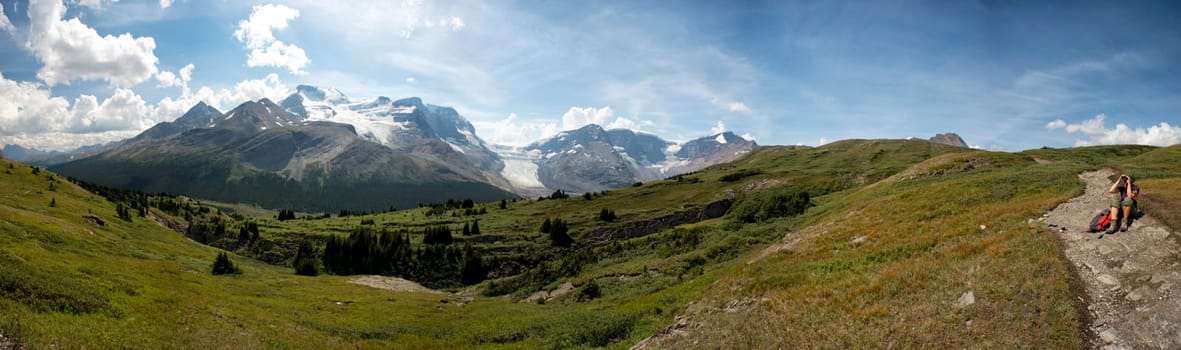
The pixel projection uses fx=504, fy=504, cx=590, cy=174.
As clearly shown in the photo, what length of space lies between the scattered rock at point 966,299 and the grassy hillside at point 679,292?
0.18 meters

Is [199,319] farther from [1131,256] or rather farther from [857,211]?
[857,211]

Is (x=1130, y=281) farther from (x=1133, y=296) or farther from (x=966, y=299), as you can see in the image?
(x=966, y=299)

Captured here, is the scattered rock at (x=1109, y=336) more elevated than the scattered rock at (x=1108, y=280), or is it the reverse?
the scattered rock at (x=1108, y=280)

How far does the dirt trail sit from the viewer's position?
1614 cm

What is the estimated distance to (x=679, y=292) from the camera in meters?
37.6

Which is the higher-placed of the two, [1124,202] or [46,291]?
[1124,202]

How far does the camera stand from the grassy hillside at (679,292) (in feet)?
65.7

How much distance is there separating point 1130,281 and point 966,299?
5459 millimetres

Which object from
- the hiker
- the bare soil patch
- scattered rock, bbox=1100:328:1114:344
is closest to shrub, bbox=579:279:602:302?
the bare soil patch

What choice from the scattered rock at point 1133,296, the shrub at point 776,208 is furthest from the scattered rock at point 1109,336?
the shrub at point 776,208

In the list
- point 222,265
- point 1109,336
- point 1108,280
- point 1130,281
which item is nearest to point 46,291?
point 222,265

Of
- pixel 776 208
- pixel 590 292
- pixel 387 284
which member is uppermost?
pixel 776 208

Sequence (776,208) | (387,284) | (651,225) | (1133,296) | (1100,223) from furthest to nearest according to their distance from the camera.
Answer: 1. (651,225)
2. (387,284)
3. (776,208)
4. (1100,223)
5. (1133,296)

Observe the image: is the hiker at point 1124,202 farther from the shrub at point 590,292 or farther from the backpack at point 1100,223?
the shrub at point 590,292
